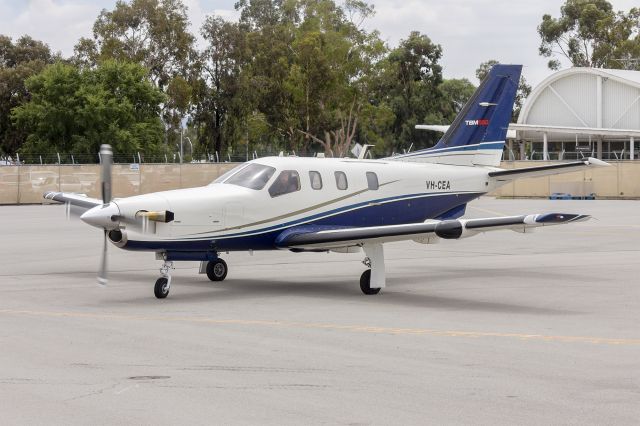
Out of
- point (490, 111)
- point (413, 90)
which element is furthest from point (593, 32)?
point (490, 111)

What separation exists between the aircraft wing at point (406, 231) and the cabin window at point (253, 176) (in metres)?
0.99

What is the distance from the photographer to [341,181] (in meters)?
18.6

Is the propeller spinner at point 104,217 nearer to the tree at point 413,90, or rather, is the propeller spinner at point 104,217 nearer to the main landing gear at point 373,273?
the main landing gear at point 373,273

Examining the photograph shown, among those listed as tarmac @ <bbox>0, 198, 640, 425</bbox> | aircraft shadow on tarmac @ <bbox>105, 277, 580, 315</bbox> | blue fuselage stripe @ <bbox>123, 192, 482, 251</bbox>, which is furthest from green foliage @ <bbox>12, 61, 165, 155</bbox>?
aircraft shadow on tarmac @ <bbox>105, 277, 580, 315</bbox>

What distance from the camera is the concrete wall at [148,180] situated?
57250 millimetres

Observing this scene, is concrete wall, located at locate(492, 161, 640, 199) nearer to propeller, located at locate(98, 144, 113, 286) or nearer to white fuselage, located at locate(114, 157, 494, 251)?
white fuselage, located at locate(114, 157, 494, 251)

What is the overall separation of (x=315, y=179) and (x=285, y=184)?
728mm

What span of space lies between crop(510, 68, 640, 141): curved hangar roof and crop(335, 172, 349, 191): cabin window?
61647mm

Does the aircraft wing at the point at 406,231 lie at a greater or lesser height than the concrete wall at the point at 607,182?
lesser

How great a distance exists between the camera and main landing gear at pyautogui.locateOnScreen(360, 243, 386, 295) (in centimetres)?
1697

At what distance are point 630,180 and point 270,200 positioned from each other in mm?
44920

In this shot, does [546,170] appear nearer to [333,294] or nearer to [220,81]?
[333,294]

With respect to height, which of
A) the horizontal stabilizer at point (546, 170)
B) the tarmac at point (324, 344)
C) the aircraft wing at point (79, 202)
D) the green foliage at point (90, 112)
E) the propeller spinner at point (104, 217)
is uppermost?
the green foliage at point (90, 112)

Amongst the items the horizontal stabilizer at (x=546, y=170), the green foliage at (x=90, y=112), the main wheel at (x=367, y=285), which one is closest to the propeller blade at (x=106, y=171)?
the main wheel at (x=367, y=285)
